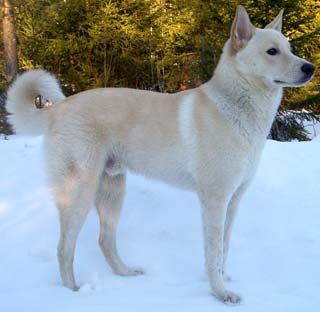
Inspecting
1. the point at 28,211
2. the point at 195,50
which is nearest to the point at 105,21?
the point at 195,50

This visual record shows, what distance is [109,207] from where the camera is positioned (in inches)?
117

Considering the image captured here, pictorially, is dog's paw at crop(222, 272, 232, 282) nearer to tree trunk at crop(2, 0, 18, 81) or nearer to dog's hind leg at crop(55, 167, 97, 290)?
dog's hind leg at crop(55, 167, 97, 290)

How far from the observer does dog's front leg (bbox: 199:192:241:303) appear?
95.8 inches

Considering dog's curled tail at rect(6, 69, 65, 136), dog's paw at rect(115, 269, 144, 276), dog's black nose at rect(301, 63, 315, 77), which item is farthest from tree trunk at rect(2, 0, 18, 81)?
dog's black nose at rect(301, 63, 315, 77)

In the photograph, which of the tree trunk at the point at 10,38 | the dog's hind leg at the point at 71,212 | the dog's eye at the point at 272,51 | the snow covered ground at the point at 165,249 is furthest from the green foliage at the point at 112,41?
the dog's hind leg at the point at 71,212

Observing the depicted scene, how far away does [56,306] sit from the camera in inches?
88.7

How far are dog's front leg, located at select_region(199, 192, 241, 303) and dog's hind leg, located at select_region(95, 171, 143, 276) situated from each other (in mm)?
698

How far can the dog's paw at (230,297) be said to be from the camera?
237cm

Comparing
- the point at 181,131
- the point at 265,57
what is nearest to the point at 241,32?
the point at 265,57

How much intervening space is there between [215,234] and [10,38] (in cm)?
873

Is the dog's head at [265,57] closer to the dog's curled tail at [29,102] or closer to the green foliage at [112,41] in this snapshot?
the dog's curled tail at [29,102]

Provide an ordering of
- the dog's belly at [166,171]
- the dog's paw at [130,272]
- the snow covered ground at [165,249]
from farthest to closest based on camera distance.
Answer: the dog's paw at [130,272] → the dog's belly at [166,171] → the snow covered ground at [165,249]

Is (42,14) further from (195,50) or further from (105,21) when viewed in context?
(195,50)

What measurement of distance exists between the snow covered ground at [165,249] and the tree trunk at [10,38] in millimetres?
6186
